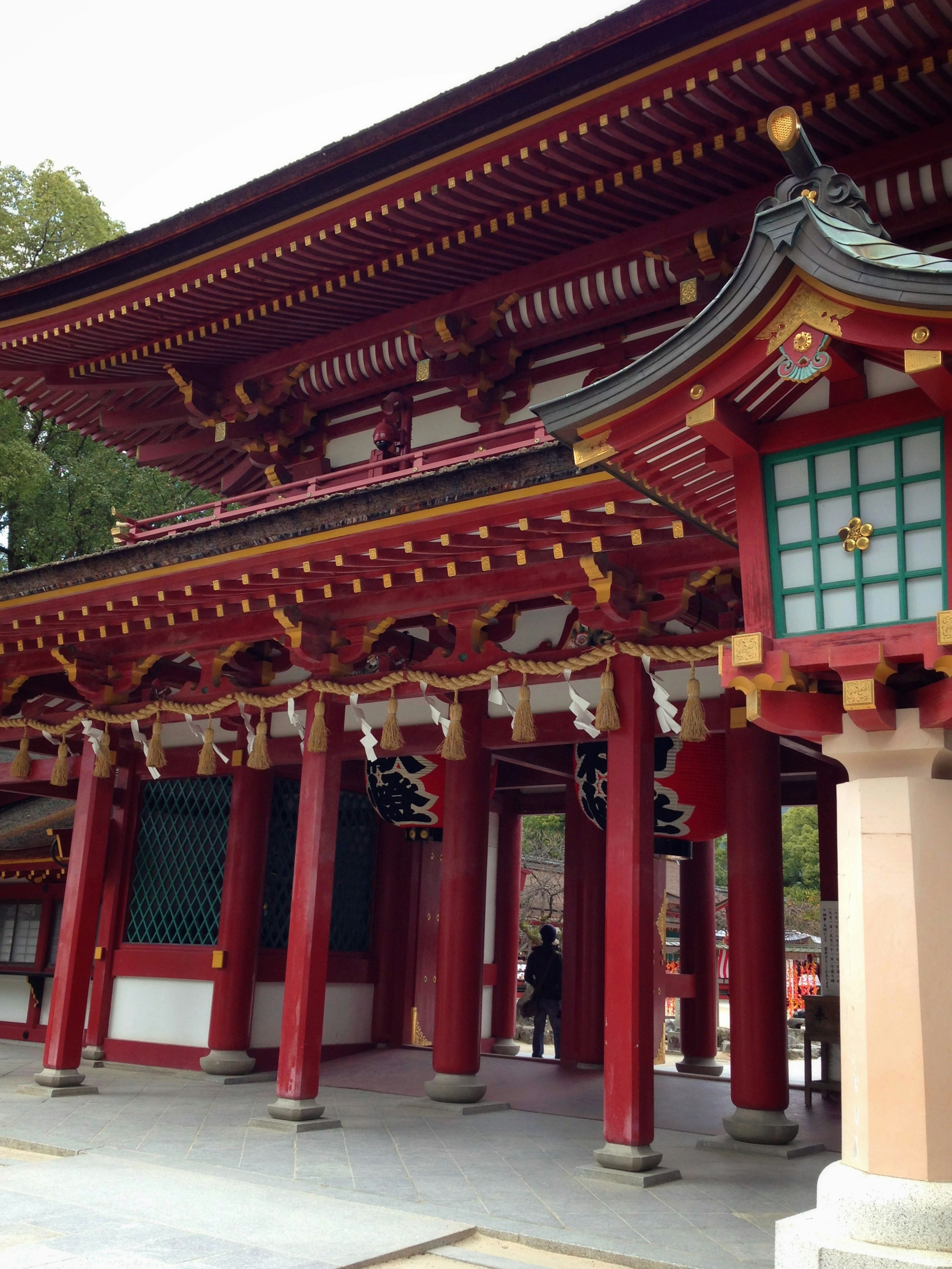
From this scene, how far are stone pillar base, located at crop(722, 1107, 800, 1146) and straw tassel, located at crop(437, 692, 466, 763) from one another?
322 cm

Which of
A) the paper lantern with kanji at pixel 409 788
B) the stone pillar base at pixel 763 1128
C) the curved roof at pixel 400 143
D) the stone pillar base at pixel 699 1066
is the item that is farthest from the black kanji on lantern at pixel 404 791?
the curved roof at pixel 400 143

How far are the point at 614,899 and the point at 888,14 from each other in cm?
539

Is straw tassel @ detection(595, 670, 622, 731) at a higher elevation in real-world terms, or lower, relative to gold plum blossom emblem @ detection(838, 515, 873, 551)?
lower

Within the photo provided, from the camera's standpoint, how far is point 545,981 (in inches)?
496

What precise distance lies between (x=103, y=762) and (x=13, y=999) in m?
5.54

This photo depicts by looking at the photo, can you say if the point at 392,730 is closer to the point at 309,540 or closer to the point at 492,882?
the point at 309,540

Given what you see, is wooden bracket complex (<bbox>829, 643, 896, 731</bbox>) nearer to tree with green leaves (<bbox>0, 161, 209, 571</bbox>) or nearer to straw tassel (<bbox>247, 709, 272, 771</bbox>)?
straw tassel (<bbox>247, 709, 272, 771</bbox>)

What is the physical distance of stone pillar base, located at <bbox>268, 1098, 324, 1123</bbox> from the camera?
7348 mm

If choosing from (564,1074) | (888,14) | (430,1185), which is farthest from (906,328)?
(564,1074)

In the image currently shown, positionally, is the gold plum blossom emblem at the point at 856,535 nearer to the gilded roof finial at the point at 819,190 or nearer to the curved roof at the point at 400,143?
the gilded roof finial at the point at 819,190

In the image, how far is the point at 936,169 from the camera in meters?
6.32

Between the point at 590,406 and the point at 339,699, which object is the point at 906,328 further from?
the point at 339,699

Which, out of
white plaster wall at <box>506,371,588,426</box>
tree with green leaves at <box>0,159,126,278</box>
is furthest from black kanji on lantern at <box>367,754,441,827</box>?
tree with green leaves at <box>0,159,126,278</box>

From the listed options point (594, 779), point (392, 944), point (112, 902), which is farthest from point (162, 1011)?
point (594, 779)
